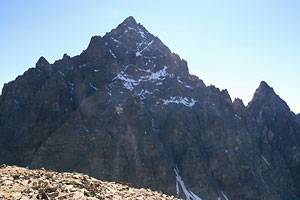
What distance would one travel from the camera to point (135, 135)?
511ft

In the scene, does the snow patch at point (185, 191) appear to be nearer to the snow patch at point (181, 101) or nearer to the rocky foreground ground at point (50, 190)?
the snow patch at point (181, 101)

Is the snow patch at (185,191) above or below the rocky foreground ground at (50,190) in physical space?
above

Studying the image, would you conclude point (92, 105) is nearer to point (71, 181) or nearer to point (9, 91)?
point (9, 91)

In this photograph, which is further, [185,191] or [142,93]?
[142,93]

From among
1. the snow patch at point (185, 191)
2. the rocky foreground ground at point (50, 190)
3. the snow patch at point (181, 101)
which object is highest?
the snow patch at point (181, 101)

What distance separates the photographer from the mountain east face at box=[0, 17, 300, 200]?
14625 cm

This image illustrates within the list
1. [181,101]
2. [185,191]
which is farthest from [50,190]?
[181,101]

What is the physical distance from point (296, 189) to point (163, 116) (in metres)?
107

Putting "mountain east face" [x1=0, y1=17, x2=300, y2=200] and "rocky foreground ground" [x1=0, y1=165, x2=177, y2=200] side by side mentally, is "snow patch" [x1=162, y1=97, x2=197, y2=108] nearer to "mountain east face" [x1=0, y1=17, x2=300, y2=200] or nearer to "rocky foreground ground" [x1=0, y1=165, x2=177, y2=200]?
"mountain east face" [x1=0, y1=17, x2=300, y2=200]

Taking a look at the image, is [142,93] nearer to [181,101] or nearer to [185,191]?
[181,101]

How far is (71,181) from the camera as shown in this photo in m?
19.6

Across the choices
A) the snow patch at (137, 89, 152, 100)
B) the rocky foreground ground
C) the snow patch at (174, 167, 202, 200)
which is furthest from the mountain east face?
the rocky foreground ground

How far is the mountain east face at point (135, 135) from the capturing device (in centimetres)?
14625

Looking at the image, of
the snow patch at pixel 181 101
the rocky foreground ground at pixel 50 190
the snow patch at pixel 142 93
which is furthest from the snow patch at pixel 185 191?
the rocky foreground ground at pixel 50 190
